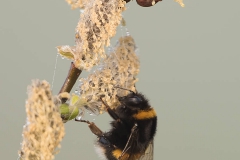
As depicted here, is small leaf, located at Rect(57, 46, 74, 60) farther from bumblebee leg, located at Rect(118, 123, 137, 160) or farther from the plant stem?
bumblebee leg, located at Rect(118, 123, 137, 160)

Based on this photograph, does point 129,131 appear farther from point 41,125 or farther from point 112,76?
point 41,125

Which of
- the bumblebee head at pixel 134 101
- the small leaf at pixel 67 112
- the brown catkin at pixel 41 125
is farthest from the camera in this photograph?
the bumblebee head at pixel 134 101

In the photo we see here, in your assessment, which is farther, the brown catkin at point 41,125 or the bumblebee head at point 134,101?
the bumblebee head at point 134,101

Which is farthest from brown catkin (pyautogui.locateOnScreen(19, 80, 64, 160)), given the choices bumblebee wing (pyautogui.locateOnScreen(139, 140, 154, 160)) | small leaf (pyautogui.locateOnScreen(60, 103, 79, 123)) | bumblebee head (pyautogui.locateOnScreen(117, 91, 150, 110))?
bumblebee wing (pyautogui.locateOnScreen(139, 140, 154, 160))

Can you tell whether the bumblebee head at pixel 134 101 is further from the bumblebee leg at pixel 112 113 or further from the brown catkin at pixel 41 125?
the brown catkin at pixel 41 125

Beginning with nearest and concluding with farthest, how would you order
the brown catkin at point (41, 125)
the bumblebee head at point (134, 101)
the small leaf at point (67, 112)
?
the brown catkin at point (41, 125) < the small leaf at point (67, 112) < the bumblebee head at point (134, 101)

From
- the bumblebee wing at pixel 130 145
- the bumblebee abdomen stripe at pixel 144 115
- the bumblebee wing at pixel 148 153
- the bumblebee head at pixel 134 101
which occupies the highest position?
the bumblebee head at pixel 134 101

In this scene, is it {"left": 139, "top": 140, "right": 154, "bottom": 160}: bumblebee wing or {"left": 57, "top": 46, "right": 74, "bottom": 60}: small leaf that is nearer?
{"left": 57, "top": 46, "right": 74, "bottom": 60}: small leaf

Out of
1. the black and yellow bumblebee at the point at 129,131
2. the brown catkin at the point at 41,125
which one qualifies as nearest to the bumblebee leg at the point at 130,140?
the black and yellow bumblebee at the point at 129,131
